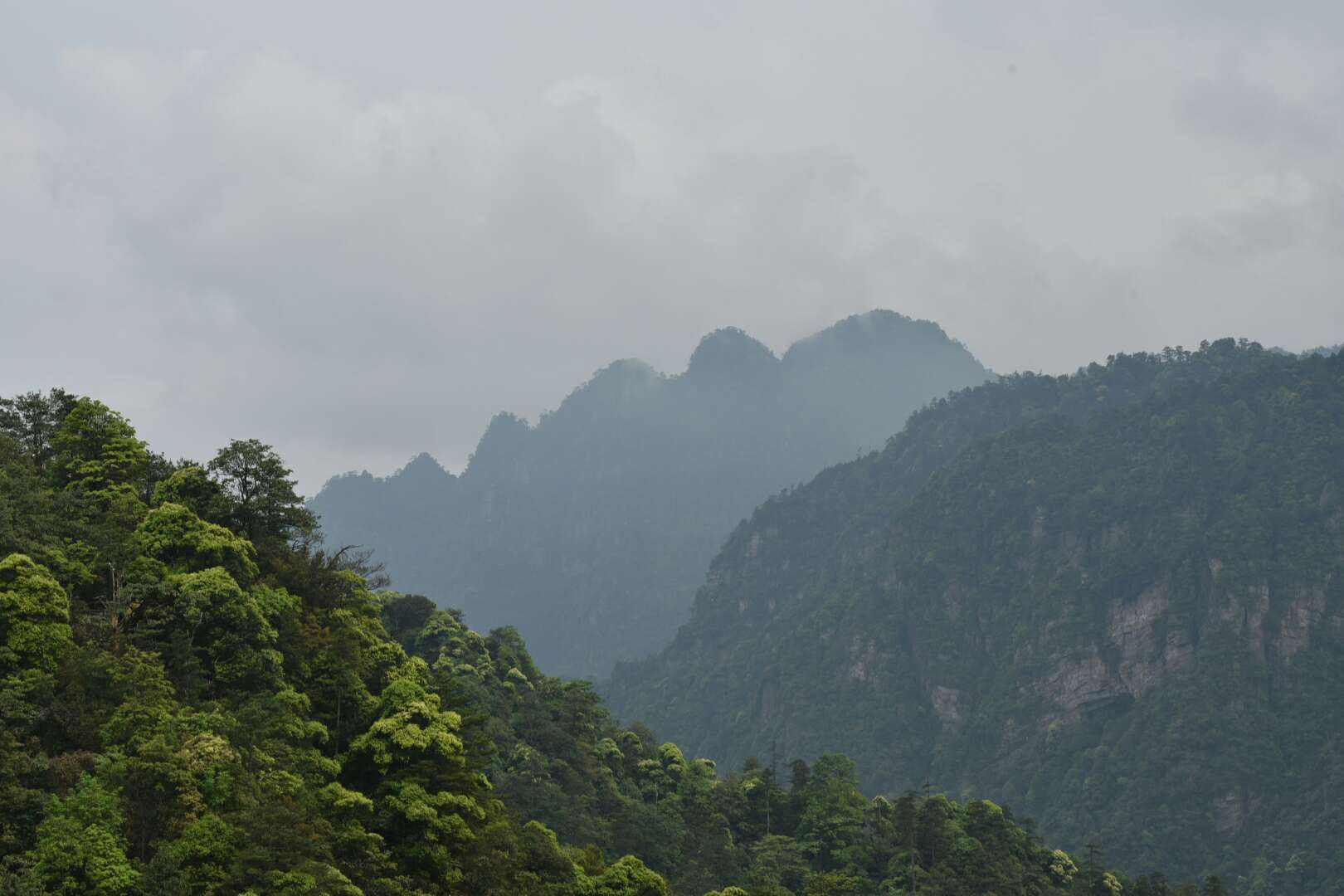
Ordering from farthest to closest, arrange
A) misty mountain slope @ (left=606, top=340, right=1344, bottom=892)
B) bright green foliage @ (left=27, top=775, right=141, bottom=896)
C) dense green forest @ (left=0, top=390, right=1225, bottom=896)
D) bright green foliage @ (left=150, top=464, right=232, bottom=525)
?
1. misty mountain slope @ (left=606, top=340, right=1344, bottom=892)
2. bright green foliage @ (left=150, top=464, right=232, bottom=525)
3. dense green forest @ (left=0, top=390, right=1225, bottom=896)
4. bright green foliage @ (left=27, top=775, right=141, bottom=896)

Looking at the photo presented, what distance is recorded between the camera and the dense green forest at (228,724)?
33.0 metres

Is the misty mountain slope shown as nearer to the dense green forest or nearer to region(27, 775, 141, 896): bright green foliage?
the dense green forest

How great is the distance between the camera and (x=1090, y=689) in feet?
543

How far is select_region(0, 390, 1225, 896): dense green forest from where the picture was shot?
3300 centimetres

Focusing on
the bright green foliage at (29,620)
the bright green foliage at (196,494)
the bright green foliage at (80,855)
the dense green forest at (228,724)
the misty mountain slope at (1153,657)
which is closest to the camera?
the bright green foliage at (80,855)

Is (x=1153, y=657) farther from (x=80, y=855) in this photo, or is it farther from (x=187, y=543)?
(x=80, y=855)

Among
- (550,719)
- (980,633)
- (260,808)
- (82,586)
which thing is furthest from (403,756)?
(980,633)

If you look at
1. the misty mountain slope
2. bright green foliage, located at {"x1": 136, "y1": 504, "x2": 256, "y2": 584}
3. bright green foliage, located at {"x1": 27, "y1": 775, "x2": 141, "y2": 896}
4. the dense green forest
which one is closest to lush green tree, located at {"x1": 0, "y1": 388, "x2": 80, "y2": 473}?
the dense green forest

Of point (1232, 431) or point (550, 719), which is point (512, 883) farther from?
point (1232, 431)

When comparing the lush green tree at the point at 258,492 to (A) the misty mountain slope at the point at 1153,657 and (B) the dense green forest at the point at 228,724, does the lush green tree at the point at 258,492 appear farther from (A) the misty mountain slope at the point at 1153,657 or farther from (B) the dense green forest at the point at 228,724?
(A) the misty mountain slope at the point at 1153,657

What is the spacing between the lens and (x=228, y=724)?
124 feet

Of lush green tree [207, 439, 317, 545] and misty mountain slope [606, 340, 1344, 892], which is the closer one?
lush green tree [207, 439, 317, 545]

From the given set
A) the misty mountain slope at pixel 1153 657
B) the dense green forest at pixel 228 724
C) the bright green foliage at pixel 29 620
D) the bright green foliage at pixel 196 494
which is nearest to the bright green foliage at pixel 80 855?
the dense green forest at pixel 228 724

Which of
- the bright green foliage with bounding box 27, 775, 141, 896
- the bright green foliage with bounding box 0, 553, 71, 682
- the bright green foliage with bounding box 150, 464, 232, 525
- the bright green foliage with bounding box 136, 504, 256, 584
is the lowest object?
the bright green foliage with bounding box 27, 775, 141, 896
